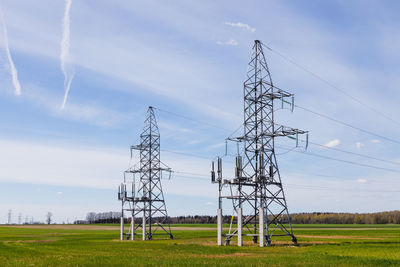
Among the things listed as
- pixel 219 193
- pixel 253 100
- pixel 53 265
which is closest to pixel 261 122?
pixel 253 100

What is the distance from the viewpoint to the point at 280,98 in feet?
168

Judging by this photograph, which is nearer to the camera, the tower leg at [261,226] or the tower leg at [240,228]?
the tower leg at [261,226]

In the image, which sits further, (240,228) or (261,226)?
Answer: (240,228)

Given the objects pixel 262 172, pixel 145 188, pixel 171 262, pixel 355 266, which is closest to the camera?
pixel 355 266

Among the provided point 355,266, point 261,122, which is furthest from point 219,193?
point 355,266

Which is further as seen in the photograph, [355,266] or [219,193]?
[219,193]

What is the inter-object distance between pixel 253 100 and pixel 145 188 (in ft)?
87.6

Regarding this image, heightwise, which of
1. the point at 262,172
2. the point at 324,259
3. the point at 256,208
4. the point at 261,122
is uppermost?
the point at 261,122

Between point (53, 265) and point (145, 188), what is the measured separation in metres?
41.1

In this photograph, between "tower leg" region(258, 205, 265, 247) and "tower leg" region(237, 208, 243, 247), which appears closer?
"tower leg" region(258, 205, 265, 247)

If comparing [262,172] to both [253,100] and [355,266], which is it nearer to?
[253,100]

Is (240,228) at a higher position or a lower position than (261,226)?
lower

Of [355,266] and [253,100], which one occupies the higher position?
[253,100]

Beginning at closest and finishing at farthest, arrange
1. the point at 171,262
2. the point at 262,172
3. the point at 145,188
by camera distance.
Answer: the point at 171,262 → the point at 262,172 → the point at 145,188
